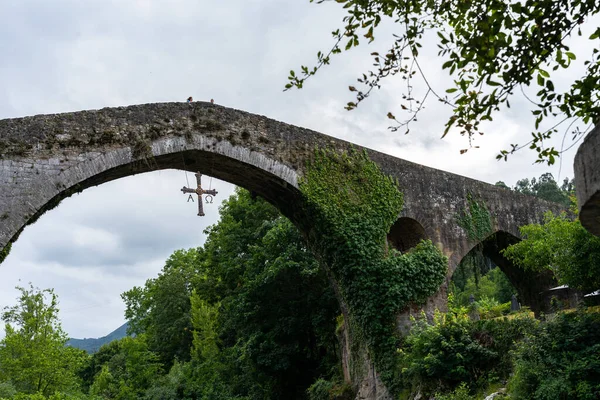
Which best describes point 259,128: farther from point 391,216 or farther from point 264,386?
point 264,386

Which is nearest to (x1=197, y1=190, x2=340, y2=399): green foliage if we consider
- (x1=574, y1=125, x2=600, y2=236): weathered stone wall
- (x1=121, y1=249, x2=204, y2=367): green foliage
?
(x1=121, y1=249, x2=204, y2=367): green foliage

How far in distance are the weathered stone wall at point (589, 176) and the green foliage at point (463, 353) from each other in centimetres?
690

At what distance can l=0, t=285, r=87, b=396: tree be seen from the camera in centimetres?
2122

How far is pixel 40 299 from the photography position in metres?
22.8

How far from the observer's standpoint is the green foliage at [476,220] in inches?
613

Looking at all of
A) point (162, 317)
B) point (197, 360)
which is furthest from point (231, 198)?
point (162, 317)

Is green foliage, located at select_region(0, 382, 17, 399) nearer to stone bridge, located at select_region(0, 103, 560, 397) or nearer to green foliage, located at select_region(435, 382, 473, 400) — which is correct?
stone bridge, located at select_region(0, 103, 560, 397)

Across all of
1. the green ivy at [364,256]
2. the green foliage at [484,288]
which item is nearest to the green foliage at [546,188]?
the green foliage at [484,288]

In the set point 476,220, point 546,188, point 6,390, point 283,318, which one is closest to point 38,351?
point 6,390

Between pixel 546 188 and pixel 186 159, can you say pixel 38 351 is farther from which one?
pixel 546 188

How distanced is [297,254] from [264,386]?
448 cm

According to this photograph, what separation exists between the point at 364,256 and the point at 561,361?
5372mm

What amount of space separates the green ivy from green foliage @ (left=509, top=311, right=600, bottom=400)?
13.0 ft

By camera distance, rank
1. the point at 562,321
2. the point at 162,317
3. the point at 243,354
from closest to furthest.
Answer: the point at 562,321 < the point at 243,354 < the point at 162,317
